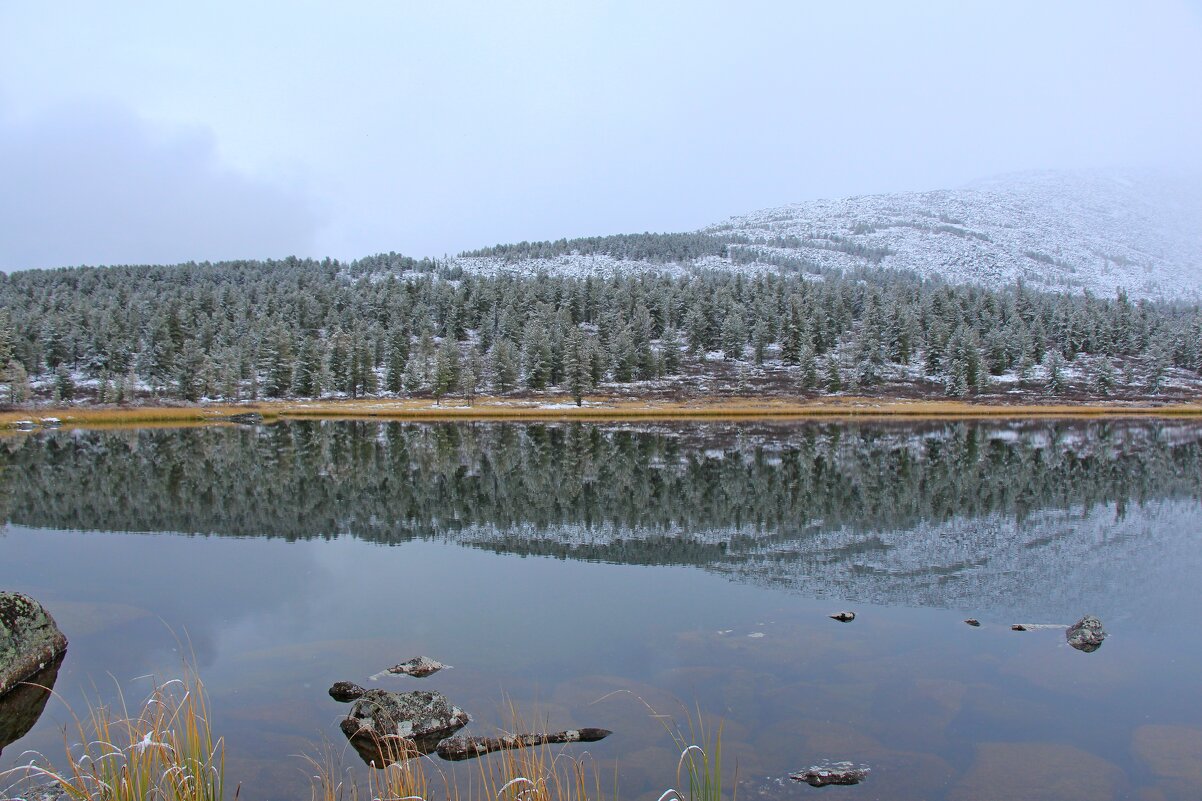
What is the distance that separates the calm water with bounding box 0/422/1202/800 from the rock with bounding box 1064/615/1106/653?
0.94 feet

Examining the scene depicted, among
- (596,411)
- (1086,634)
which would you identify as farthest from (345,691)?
(596,411)

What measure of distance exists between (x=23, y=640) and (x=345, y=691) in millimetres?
5341

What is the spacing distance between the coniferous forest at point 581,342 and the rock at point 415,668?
82673 millimetres

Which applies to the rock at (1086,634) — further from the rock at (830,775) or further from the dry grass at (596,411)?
the dry grass at (596,411)

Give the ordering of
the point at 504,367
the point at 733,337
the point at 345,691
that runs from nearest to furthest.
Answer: the point at 345,691 < the point at 504,367 < the point at 733,337

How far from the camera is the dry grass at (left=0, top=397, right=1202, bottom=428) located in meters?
78.9

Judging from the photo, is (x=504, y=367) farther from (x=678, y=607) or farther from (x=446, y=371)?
(x=678, y=607)

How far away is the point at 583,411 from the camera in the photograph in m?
87.0

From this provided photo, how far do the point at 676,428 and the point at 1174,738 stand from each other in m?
58.6

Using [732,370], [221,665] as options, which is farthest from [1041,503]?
[732,370]

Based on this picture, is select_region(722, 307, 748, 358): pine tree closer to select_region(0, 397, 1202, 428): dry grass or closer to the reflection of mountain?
select_region(0, 397, 1202, 428): dry grass

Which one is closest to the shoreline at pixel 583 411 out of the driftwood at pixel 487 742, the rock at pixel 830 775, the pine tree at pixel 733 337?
the pine tree at pixel 733 337

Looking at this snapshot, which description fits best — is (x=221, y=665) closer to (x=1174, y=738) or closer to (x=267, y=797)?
(x=267, y=797)

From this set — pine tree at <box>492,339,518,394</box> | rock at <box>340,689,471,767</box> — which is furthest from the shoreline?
rock at <box>340,689,471,767</box>
